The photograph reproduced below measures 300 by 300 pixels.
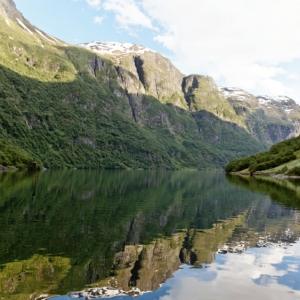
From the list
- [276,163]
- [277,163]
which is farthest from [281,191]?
[277,163]

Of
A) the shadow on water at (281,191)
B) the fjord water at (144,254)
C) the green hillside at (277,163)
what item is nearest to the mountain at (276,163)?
the green hillside at (277,163)

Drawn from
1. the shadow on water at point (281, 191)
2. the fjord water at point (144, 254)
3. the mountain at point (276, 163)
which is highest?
the mountain at point (276, 163)

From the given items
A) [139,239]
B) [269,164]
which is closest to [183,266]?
[139,239]

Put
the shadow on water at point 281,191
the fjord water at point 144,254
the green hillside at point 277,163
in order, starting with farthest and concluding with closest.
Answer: the green hillside at point 277,163
the shadow on water at point 281,191
the fjord water at point 144,254

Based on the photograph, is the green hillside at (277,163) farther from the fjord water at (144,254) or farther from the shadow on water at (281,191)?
A: the fjord water at (144,254)

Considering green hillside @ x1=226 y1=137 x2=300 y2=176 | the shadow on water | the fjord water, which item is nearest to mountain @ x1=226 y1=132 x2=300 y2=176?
green hillside @ x1=226 y1=137 x2=300 y2=176

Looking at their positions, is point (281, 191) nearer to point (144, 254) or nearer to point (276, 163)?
point (144, 254)

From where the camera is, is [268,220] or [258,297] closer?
[258,297]

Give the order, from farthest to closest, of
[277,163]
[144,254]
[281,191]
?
[277,163] → [281,191] → [144,254]

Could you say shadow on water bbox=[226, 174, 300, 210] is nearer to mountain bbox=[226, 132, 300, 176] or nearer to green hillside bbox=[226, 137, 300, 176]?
green hillside bbox=[226, 137, 300, 176]

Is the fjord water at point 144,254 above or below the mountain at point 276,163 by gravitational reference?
below

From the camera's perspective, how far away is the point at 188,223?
32750 mm

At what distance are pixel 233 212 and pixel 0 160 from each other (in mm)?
123364

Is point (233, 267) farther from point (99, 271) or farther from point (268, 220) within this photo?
point (268, 220)
